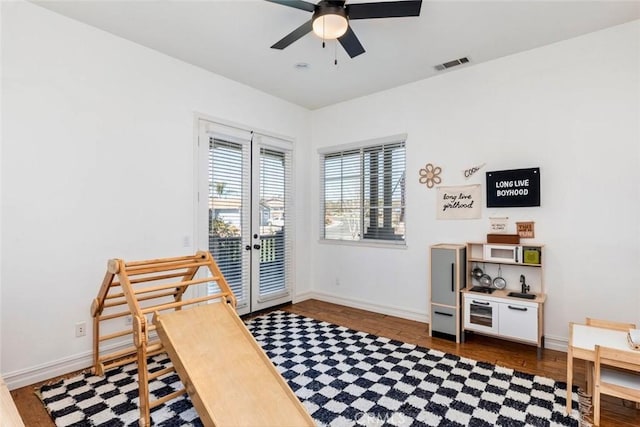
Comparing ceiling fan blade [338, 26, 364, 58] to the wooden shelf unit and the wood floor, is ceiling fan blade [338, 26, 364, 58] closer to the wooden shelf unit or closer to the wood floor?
the wooden shelf unit

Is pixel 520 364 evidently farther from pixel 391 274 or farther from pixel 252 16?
pixel 252 16

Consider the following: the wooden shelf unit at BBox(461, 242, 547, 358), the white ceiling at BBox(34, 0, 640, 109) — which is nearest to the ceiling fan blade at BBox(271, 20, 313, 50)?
the white ceiling at BBox(34, 0, 640, 109)

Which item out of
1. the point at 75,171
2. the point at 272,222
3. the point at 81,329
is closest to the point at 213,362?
the point at 81,329

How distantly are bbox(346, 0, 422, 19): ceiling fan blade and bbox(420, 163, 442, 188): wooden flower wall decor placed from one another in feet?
6.91

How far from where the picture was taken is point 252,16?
9.41 feet

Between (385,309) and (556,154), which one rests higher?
(556,154)

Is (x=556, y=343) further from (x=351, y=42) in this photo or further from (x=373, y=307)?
(x=351, y=42)

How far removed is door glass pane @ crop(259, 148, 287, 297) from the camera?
465cm

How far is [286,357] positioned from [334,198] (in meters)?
2.67

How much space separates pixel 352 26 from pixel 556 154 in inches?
96.1

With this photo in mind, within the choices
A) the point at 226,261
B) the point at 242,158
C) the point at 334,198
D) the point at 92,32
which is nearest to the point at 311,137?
the point at 334,198

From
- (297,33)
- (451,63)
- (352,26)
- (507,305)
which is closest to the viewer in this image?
(297,33)

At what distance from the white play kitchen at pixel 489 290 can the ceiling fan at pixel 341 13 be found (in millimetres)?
2421

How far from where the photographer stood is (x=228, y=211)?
13.8ft
